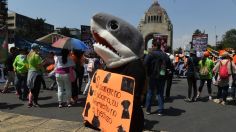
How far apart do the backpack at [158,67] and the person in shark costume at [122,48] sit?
229 inches

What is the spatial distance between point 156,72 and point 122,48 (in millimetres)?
6010

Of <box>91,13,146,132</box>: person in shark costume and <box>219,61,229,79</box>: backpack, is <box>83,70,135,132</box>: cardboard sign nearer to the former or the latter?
<box>91,13,146,132</box>: person in shark costume

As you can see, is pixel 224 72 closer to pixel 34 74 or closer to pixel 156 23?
pixel 34 74

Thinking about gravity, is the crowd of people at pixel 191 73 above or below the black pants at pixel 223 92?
above

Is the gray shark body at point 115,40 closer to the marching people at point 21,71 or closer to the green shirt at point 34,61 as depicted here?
the green shirt at point 34,61

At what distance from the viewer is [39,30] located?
74812mm

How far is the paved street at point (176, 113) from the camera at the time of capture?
8164mm

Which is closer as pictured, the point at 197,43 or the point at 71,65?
the point at 71,65

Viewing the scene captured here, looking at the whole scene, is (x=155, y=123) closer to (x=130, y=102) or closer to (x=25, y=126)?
(x=25, y=126)

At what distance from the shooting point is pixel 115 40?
3.60 meters

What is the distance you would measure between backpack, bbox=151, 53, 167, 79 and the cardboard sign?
5875 mm

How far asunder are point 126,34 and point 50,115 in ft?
19.2

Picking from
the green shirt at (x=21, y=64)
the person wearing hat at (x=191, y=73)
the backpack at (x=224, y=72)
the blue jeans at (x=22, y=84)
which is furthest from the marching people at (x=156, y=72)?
the blue jeans at (x=22, y=84)

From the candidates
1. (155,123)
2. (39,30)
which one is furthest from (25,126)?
(39,30)
